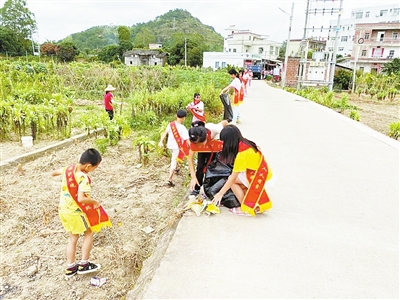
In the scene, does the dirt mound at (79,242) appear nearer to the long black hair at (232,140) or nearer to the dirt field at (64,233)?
the dirt field at (64,233)

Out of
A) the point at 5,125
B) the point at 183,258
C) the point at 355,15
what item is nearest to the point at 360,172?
the point at 183,258

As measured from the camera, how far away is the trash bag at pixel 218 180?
340 centimetres

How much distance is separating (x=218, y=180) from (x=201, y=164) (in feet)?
1.27

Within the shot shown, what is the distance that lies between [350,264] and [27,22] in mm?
66815

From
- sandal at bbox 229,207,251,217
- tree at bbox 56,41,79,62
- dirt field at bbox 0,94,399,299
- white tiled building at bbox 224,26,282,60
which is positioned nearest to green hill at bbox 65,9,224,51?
white tiled building at bbox 224,26,282,60

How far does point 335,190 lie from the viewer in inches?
163

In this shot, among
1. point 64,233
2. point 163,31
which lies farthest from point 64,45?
point 163,31

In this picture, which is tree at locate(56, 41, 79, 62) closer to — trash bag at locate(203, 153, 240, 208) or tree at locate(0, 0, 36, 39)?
tree at locate(0, 0, 36, 39)

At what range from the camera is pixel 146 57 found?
4738 cm

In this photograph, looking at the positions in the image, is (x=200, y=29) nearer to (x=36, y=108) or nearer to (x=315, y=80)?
(x=315, y=80)

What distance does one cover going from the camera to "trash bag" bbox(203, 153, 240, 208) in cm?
340

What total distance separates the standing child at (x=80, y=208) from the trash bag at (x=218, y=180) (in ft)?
3.90

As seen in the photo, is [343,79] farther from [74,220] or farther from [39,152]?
[74,220]

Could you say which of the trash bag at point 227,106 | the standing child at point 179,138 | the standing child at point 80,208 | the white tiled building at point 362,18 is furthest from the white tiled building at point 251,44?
the standing child at point 80,208
